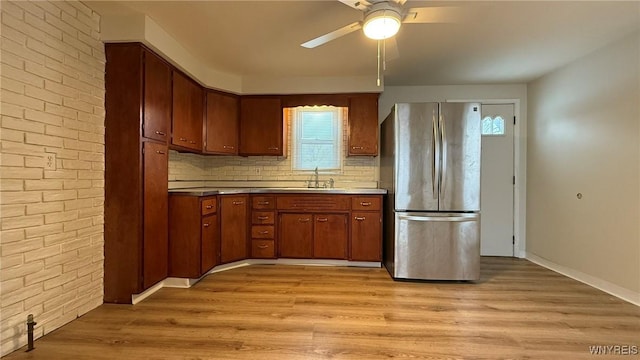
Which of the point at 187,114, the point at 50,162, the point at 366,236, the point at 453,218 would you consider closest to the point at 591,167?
the point at 453,218

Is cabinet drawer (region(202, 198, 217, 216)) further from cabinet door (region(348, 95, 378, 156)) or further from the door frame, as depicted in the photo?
the door frame

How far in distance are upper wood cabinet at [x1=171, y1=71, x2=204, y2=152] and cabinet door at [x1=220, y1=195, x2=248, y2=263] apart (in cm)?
71

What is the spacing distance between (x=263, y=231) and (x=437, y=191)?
6.64 ft

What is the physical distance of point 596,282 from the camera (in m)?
2.88

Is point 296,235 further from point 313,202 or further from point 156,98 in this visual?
point 156,98

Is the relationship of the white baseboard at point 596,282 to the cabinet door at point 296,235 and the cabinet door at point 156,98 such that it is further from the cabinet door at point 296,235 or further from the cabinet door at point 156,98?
the cabinet door at point 156,98

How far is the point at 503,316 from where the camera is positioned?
2.26 meters

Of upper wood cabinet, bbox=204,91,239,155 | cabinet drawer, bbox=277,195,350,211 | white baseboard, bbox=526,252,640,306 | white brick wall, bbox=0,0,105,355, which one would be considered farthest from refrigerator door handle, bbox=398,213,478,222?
white brick wall, bbox=0,0,105,355

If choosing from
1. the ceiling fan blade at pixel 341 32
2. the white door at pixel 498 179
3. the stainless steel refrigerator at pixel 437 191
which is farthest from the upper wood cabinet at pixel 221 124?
the white door at pixel 498 179

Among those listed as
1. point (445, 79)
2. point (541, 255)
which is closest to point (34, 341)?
point (445, 79)

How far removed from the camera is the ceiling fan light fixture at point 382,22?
1831mm

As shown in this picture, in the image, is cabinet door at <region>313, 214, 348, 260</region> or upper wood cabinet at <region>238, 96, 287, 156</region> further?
upper wood cabinet at <region>238, 96, 287, 156</region>

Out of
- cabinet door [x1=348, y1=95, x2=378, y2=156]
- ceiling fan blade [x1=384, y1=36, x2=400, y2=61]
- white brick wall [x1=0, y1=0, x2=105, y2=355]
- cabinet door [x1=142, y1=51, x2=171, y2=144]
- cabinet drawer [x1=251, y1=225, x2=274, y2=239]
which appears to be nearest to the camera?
white brick wall [x1=0, y1=0, x2=105, y2=355]

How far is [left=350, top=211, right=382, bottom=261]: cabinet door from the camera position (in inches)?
137
